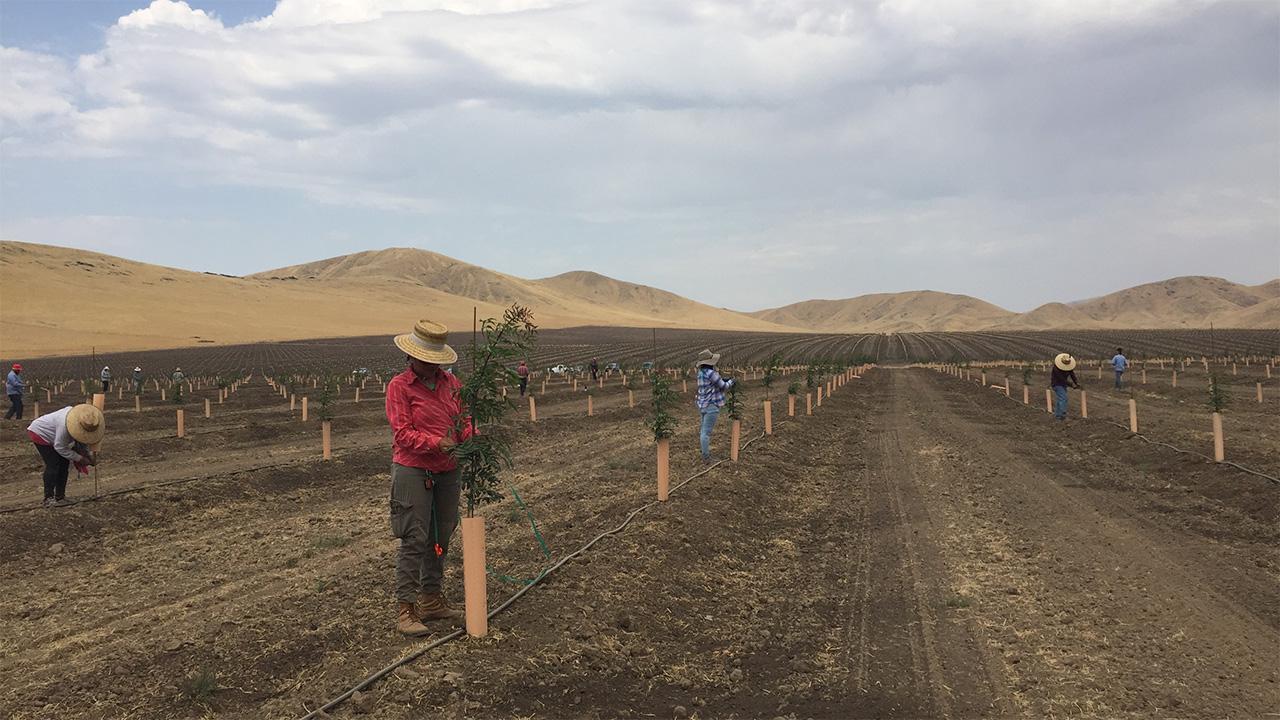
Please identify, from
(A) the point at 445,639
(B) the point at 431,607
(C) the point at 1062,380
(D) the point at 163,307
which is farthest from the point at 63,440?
(D) the point at 163,307

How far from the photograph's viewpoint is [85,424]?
10289 mm

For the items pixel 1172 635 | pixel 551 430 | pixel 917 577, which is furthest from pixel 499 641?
pixel 551 430

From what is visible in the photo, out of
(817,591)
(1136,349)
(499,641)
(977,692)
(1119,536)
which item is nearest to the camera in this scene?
(977,692)

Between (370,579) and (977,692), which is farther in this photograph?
(370,579)

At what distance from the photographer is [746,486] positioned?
11969 mm

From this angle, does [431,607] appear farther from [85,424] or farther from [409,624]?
[85,424]

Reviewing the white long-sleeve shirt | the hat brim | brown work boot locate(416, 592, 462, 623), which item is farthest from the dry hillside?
the hat brim

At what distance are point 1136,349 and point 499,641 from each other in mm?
84252

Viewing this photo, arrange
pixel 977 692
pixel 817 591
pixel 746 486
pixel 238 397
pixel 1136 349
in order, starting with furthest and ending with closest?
pixel 1136 349 < pixel 238 397 < pixel 746 486 < pixel 817 591 < pixel 977 692

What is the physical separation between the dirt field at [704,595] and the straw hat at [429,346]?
2082 mm

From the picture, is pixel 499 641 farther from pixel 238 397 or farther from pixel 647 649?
pixel 238 397

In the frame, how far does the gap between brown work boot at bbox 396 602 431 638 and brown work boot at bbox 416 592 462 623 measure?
0.12m

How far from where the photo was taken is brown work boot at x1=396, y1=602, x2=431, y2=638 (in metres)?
5.87

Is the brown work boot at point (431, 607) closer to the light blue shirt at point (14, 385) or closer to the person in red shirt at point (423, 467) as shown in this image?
the person in red shirt at point (423, 467)
